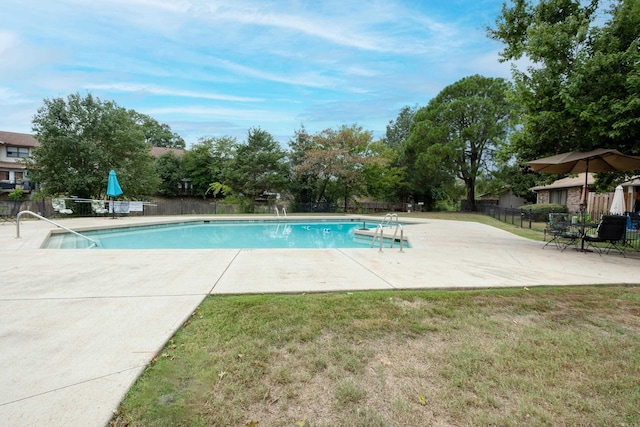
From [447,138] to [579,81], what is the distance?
65.1ft

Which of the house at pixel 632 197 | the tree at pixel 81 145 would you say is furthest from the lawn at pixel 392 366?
the tree at pixel 81 145

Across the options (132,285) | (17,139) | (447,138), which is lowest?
(132,285)

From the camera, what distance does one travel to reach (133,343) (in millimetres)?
2389

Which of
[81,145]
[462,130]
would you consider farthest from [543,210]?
[81,145]

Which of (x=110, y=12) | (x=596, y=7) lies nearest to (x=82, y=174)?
(x=110, y=12)

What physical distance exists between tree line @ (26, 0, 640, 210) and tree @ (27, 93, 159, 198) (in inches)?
2.4

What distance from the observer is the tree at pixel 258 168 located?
23.5 metres

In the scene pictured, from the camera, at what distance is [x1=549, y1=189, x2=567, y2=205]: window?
70.7 ft

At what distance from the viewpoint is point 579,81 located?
654 centimetres

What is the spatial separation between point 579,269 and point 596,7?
7.36m

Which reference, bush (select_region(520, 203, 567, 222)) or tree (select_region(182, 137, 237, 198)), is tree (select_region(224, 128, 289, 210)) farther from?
bush (select_region(520, 203, 567, 222))

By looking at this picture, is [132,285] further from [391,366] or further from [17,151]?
[17,151]

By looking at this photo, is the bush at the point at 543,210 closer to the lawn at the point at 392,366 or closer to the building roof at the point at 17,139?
the lawn at the point at 392,366

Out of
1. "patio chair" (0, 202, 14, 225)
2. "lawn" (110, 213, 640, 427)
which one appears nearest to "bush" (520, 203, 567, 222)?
"lawn" (110, 213, 640, 427)
